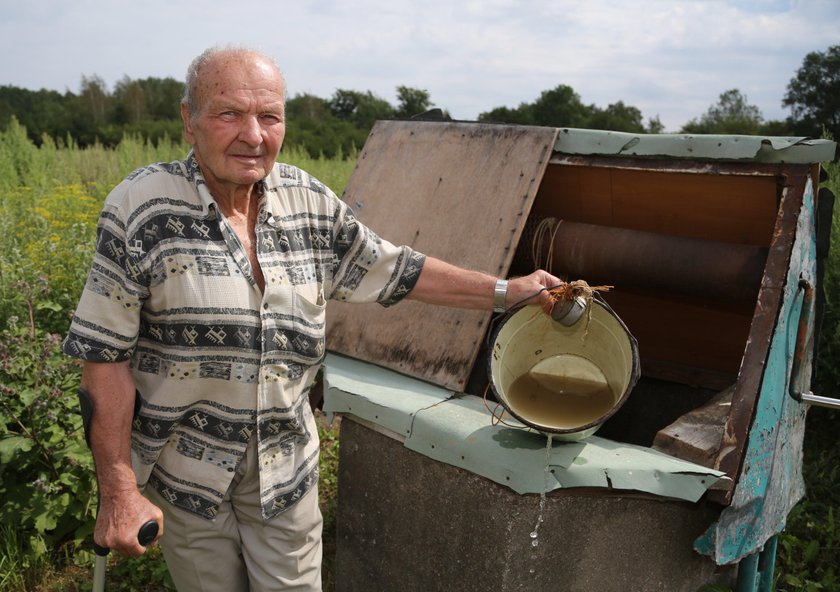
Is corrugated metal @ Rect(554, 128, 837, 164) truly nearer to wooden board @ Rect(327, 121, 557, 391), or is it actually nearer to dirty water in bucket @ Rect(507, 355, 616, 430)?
wooden board @ Rect(327, 121, 557, 391)

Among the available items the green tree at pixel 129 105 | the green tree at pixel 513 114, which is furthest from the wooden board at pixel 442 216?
the green tree at pixel 129 105

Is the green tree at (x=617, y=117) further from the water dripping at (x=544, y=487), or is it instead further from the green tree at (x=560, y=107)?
the water dripping at (x=544, y=487)

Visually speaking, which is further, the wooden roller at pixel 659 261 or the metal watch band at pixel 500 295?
the wooden roller at pixel 659 261

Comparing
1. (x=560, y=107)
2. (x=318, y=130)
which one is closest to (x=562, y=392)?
(x=318, y=130)

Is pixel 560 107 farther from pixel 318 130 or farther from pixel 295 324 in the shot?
pixel 295 324

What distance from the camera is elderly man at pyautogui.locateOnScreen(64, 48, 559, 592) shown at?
2082 mm

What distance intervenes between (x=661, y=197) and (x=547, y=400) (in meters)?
1.41

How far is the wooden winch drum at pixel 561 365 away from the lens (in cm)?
261

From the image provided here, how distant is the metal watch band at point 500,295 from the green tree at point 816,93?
49.0 feet

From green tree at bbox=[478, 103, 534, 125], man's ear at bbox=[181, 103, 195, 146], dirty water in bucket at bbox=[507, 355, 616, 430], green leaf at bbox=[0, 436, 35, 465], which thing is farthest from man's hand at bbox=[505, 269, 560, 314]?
green tree at bbox=[478, 103, 534, 125]

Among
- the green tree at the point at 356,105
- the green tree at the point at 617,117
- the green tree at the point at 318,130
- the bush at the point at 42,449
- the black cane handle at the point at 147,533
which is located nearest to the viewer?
the black cane handle at the point at 147,533

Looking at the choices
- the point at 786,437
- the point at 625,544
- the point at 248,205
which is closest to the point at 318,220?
the point at 248,205

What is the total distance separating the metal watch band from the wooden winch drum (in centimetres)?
8

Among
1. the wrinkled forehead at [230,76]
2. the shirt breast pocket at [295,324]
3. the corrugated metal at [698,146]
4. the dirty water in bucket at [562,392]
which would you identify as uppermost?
the wrinkled forehead at [230,76]
